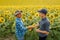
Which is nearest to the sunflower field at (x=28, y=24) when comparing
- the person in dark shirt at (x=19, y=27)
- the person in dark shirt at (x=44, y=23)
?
the person in dark shirt at (x=19, y=27)

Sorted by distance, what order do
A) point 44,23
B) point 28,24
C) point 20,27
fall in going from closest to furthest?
point 44,23, point 20,27, point 28,24

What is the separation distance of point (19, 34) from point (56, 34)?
144 centimetres

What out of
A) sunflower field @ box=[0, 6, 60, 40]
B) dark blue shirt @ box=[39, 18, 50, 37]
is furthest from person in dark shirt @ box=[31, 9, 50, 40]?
sunflower field @ box=[0, 6, 60, 40]

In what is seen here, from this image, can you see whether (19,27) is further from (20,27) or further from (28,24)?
(28,24)

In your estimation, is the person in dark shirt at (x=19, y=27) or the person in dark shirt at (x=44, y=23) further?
the person in dark shirt at (x=19, y=27)

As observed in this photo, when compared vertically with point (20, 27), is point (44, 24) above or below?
above

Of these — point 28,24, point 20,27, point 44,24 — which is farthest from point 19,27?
point 28,24

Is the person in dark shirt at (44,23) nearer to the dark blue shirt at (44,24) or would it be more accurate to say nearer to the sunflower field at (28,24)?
the dark blue shirt at (44,24)

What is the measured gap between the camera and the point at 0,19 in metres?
9.70

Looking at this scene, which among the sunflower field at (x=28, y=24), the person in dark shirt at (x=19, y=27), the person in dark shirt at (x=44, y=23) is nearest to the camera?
the person in dark shirt at (x=44, y=23)

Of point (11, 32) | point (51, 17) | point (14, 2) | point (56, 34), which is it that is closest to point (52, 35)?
point (56, 34)

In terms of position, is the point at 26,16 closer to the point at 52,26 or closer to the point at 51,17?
the point at 51,17

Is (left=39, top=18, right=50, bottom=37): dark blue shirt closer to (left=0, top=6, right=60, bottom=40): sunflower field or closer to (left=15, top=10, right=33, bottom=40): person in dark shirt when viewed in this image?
(left=15, top=10, right=33, bottom=40): person in dark shirt

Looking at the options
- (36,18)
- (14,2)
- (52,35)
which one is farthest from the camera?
(14,2)
